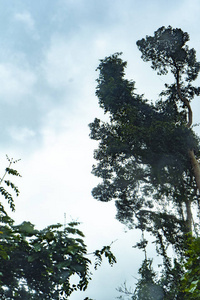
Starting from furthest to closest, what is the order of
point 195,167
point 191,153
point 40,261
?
point 191,153 < point 195,167 < point 40,261

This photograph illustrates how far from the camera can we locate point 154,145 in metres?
17.5

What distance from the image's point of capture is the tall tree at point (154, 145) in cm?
1727

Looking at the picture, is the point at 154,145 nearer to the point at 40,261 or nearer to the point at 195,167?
the point at 195,167

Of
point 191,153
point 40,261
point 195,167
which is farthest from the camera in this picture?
point 191,153

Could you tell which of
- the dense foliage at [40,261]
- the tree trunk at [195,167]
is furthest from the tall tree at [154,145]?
the dense foliage at [40,261]

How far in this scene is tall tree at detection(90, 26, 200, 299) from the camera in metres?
17.3

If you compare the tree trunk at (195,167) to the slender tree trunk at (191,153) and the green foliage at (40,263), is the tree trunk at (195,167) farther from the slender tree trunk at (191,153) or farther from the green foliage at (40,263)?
the green foliage at (40,263)

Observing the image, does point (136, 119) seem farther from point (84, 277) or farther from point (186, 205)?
point (84, 277)

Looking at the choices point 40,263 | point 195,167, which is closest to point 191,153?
point 195,167

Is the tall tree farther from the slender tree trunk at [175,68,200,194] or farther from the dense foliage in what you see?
the dense foliage

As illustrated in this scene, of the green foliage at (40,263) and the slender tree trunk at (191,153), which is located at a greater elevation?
the slender tree trunk at (191,153)

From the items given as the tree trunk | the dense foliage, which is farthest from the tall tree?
the dense foliage

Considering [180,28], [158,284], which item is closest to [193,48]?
[180,28]

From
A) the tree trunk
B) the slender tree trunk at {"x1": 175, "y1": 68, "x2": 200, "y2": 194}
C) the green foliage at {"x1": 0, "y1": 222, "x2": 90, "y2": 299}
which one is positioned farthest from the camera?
the slender tree trunk at {"x1": 175, "y1": 68, "x2": 200, "y2": 194}
